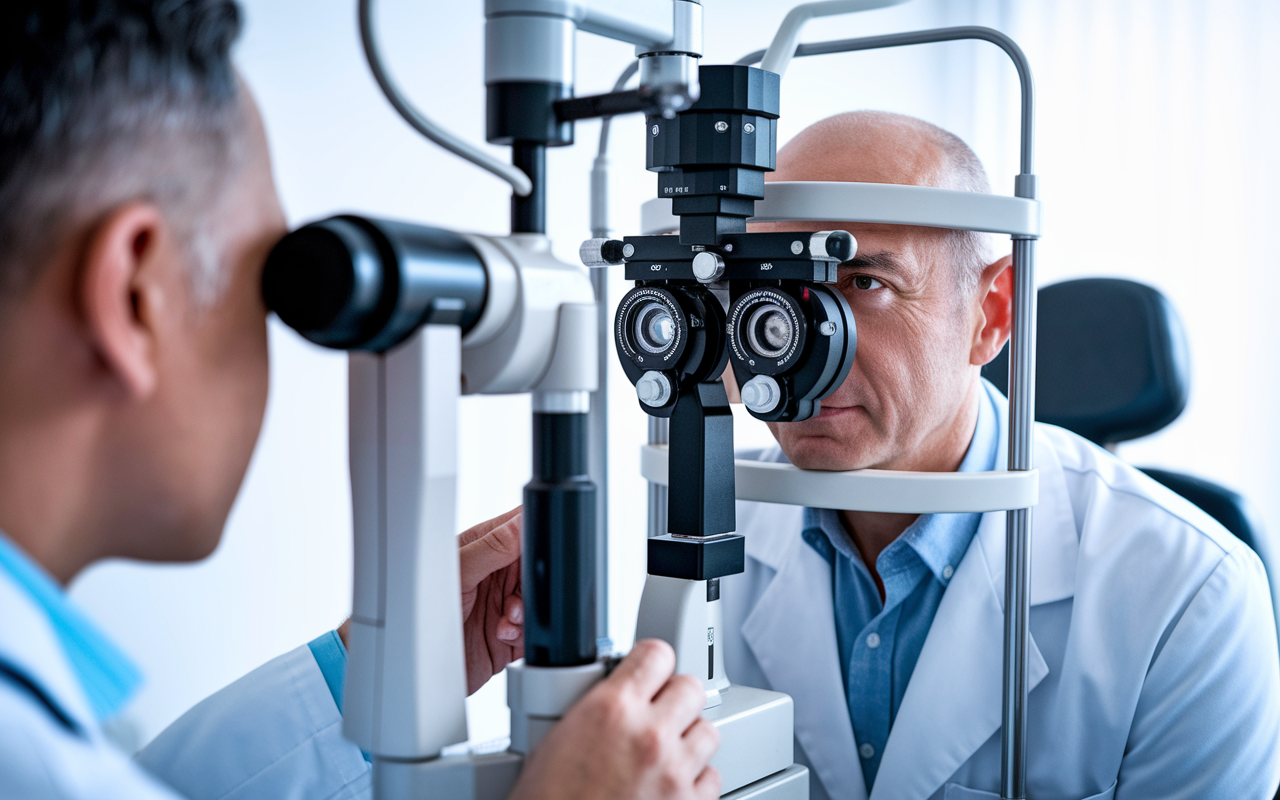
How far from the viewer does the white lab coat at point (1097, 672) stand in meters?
1.08

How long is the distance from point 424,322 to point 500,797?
0.31 metres

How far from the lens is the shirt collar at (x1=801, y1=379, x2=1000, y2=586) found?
1247mm

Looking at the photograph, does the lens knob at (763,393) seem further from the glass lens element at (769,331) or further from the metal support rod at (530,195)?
the metal support rod at (530,195)

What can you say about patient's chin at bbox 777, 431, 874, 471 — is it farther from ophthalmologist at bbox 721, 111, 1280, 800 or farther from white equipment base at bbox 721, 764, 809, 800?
white equipment base at bbox 721, 764, 809, 800

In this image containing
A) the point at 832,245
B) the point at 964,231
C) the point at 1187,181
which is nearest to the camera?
the point at 832,245

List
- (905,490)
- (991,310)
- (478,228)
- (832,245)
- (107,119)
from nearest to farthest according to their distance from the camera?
(107,119), (832,245), (905,490), (991,310), (478,228)

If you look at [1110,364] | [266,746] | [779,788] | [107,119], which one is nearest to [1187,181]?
[1110,364]

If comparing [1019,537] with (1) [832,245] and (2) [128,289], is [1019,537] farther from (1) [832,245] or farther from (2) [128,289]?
(2) [128,289]

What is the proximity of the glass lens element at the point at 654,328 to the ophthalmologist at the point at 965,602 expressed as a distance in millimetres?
257

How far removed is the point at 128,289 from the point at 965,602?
3.35 ft

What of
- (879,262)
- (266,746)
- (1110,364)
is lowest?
(266,746)

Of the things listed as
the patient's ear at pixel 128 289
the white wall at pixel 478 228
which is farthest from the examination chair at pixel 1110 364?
the patient's ear at pixel 128 289

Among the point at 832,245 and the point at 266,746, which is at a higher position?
the point at 832,245

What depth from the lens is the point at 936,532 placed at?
125cm
